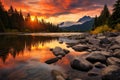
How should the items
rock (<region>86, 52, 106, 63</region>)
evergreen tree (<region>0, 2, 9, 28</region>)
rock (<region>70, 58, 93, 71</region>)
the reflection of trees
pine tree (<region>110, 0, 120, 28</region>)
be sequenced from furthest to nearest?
evergreen tree (<region>0, 2, 9, 28</region>) → pine tree (<region>110, 0, 120, 28</region>) → the reflection of trees → rock (<region>86, 52, 106, 63</region>) → rock (<region>70, 58, 93, 71</region>)

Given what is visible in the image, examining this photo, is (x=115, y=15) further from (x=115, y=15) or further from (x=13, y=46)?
(x=13, y=46)

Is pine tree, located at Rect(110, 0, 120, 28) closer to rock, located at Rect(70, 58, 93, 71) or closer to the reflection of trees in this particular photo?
the reflection of trees

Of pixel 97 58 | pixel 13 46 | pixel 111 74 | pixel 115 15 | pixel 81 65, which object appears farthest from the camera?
pixel 115 15

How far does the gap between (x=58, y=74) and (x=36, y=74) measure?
1.55 meters

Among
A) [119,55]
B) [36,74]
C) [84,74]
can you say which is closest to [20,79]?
[36,74]

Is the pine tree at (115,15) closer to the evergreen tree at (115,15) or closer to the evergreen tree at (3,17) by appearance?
the evergreen tree at (115,15)

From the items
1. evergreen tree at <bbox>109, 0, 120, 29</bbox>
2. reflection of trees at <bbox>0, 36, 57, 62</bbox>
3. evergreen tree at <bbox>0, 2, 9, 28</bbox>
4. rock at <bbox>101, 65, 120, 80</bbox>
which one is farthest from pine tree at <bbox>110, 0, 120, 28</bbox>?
evergreen tree at <bbox>0, 2, 9, 28</bbox>

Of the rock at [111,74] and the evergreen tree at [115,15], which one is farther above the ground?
the evergreen tree at [115,15]

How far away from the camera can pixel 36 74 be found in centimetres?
1084

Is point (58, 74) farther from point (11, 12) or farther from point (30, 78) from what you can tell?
point (11, 12)

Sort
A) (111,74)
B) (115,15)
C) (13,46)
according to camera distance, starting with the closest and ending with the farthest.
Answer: (111,74), (13,46), (115,15)

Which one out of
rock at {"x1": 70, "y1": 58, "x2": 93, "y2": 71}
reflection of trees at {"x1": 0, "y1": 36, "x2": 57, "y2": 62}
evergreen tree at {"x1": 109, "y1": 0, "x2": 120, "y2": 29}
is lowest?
reflection of trees at {"x1": 0, "y1": 36, "x2": 57, "y2": 62}

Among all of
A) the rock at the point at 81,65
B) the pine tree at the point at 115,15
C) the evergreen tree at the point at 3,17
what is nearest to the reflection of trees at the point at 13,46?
the rock at the point at 81,65

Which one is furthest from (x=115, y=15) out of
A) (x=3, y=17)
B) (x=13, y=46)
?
(x=3, y=17)
